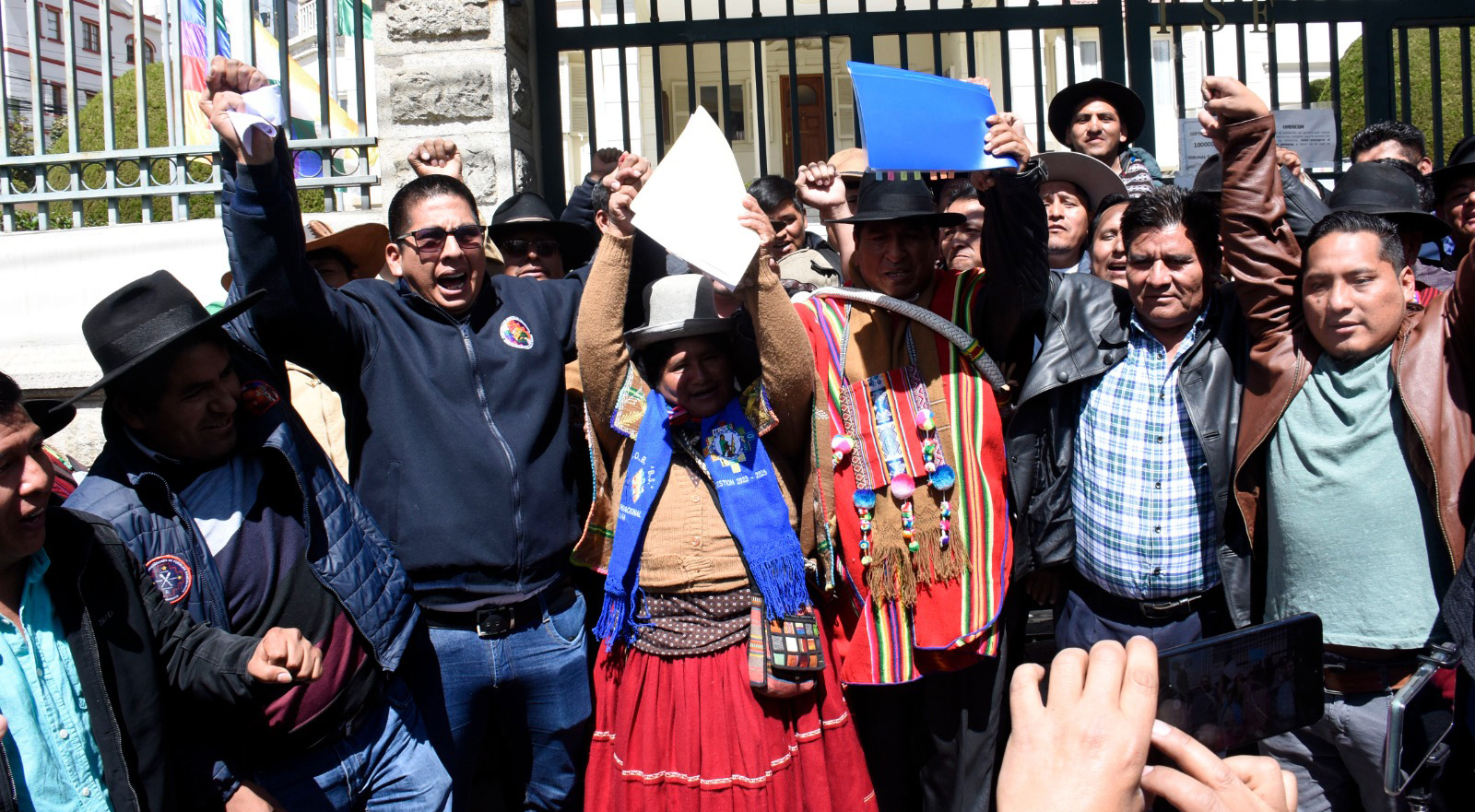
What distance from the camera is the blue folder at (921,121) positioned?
9.12 ft

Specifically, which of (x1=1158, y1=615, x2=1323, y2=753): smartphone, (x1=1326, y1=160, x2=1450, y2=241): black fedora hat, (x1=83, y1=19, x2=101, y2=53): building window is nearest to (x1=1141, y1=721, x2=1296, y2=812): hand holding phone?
(x1=1158, y1=615, x2=1323, y2=753): smartphone

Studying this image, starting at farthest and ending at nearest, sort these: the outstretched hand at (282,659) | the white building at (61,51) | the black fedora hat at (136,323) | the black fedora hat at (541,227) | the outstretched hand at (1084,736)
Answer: the white building at (61,51), the black fedora hat at (541,227), the black fedora hat at (136,323), the outstretched hand at (282,659), the outstretched hand at (1084,736)

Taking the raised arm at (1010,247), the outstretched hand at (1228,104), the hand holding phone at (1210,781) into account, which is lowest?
the hand holding phone at (1210,781)

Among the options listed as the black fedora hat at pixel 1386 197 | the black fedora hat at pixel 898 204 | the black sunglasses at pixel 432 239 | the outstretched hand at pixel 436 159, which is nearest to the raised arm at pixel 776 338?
the black fedora hat at pixel 898 204

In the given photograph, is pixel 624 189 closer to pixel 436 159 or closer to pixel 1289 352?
pixel 436 159

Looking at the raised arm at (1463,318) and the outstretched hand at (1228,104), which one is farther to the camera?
the outstretched hand at (1228,104)

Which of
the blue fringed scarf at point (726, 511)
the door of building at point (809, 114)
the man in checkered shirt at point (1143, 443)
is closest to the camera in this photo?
the blue fringed scarf at point (726, 511)

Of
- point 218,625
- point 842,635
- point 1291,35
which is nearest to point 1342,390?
point 842,635

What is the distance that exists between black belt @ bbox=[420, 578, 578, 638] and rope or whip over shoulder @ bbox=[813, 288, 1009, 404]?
123cm

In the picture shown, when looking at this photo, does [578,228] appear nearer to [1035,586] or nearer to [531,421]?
[531,421]

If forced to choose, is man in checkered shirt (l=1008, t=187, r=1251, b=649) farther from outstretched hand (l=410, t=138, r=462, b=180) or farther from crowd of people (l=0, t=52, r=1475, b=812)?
outstretched hand (l=410, t=138, r=462, b=180)

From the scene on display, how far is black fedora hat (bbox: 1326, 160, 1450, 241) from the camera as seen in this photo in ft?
11.3

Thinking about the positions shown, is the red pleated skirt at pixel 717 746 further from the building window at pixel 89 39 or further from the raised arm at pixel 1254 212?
the building window at pixel 89 39

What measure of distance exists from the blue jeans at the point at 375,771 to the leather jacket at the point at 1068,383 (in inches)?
69.6
